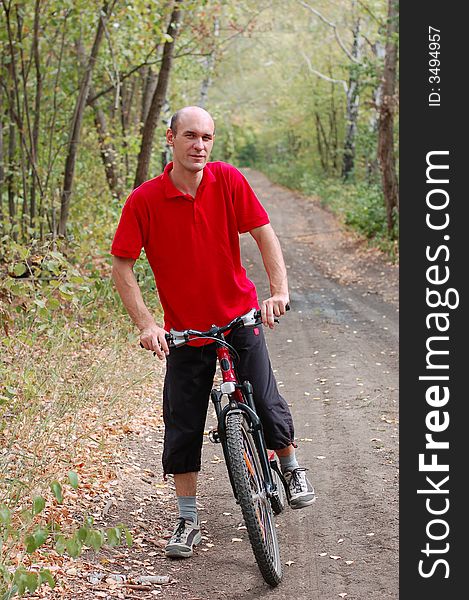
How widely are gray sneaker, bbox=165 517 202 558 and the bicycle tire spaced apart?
54cm

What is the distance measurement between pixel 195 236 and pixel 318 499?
2043 millimetres

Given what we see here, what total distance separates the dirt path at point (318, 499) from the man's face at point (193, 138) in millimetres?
2055

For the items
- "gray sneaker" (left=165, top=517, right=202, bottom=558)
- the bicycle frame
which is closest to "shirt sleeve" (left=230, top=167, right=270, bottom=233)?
the bicycle frame

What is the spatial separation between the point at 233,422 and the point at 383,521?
52.0 inches

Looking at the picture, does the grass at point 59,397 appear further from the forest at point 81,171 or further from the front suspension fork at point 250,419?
the front suspension fork at point 250,419

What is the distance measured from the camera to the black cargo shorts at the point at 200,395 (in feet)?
15.0

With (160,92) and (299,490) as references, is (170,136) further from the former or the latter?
(160,92)

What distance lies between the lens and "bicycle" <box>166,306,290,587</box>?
13.5 ft

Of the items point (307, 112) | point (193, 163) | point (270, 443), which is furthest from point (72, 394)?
point (307, 112)

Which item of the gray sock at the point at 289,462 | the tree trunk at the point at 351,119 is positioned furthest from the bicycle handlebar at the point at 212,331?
the tree trunk at the point at 351,119

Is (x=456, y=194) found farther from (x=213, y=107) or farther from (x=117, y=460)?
(x=213, y=107)

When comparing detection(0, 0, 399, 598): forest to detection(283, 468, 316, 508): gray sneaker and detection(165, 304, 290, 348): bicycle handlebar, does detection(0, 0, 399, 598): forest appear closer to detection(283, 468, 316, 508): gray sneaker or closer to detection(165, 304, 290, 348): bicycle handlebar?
detection(165, 304, 290, 348): bicycle handlebar

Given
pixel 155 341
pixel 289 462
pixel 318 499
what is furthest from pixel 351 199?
pixel 155 341

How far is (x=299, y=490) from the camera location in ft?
15.9
